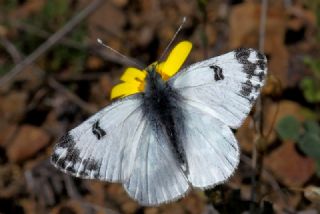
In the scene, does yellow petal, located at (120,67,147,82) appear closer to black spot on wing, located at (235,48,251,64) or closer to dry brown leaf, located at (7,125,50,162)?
black spot on wing, located at (235,48,251,64)

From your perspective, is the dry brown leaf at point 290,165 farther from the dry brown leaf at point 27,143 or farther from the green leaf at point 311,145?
the dry brown leaf at point 27,143

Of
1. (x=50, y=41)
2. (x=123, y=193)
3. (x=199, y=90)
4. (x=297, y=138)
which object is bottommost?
(x=297, y=138)

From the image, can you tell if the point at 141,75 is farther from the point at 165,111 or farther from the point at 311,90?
the point at 311,90

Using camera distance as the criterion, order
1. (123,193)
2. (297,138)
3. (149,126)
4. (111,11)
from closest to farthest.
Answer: (149,126)
(297,138)
(123,193)
(111,11)

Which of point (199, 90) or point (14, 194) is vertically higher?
point (199, 90)

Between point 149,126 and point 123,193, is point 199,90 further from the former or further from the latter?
point 123,193

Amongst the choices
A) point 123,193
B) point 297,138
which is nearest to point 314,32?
point 297,138
